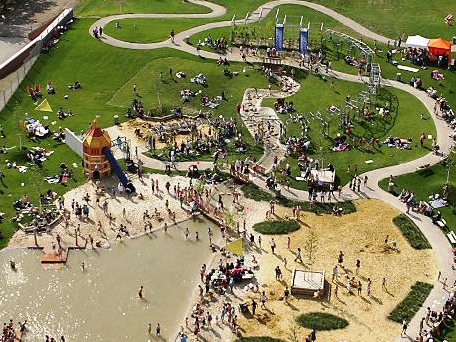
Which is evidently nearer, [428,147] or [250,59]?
[428,147]

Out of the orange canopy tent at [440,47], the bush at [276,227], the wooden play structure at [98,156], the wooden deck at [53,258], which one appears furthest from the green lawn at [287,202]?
the orange canopy tent at [440,47]

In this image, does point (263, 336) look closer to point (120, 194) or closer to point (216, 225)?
point (216, 225)

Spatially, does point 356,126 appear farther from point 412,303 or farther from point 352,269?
point 412,303

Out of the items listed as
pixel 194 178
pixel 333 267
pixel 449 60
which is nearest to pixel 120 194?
pixel 194 178

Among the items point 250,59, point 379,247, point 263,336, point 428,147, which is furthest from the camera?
point 250,59

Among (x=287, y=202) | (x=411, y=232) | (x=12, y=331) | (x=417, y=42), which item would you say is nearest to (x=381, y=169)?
(x=411, y=232)

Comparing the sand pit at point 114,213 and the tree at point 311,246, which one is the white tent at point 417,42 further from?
the tree at point 311,246

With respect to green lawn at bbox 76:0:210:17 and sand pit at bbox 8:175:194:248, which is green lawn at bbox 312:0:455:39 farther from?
sand pit at bbox 8:175:194:248
